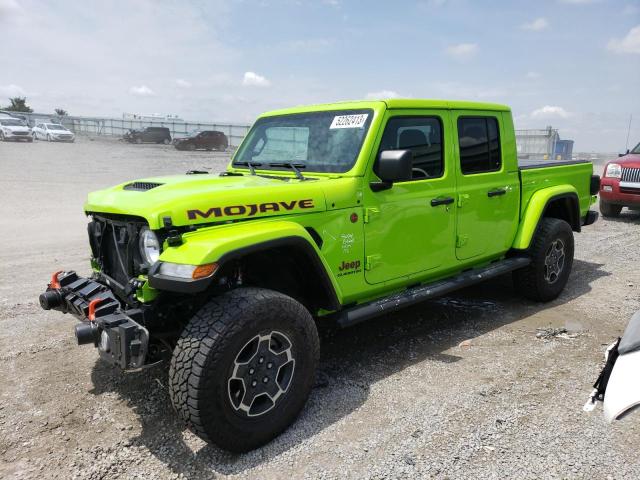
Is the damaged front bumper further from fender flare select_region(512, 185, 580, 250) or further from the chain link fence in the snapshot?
the chain link fence

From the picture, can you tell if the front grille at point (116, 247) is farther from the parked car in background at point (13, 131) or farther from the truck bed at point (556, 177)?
the parked car in background at point (13, 131)

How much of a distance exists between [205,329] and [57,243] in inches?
250

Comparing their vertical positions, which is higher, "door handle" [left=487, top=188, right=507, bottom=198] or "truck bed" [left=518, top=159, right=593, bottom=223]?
"truck bed" [left=518, top=159, right=593, bottom=223]

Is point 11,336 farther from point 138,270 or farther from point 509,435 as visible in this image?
point 509,435

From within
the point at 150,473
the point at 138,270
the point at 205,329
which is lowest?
the point at 150,473

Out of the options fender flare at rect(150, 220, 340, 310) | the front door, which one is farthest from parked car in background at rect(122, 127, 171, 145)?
fender flare at rect(150, 220, 340, 310)

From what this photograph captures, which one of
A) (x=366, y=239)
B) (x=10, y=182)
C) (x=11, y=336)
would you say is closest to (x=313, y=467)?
(x=366, y=239)

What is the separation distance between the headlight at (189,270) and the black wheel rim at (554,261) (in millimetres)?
3792

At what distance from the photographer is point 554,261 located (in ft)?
17.4

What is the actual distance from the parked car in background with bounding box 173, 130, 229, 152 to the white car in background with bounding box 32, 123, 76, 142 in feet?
19.4

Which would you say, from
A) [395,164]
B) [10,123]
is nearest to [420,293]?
[395,164]

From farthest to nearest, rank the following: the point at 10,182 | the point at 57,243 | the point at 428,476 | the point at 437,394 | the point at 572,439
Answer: the point at 10,182
the point at 57,243
the point at 437,394
the point at 572,439
the point at 428,476

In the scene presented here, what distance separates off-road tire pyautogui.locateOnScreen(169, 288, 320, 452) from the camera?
259cm

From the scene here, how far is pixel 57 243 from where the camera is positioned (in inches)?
312
